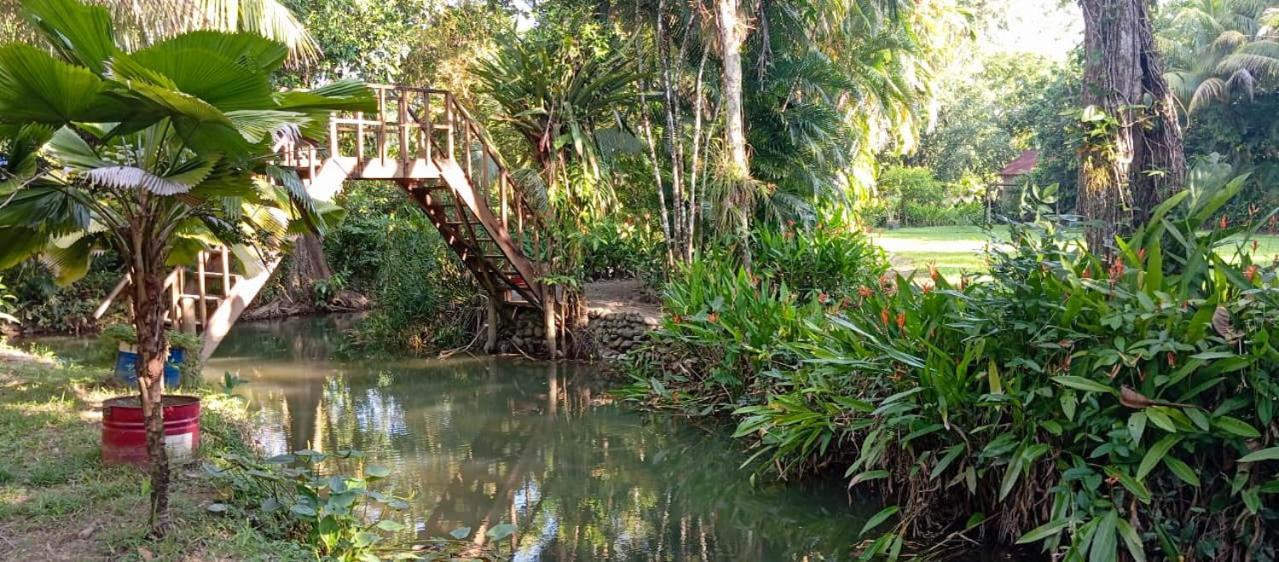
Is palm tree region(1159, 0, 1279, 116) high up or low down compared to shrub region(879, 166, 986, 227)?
up

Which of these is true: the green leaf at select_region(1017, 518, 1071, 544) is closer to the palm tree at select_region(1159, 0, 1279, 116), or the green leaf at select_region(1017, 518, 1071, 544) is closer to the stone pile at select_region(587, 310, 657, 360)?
the stone pile at select_region(587, 310, 657, 360)

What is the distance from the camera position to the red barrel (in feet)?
18.8

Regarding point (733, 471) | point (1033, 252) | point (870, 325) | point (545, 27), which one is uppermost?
point (545, 27)

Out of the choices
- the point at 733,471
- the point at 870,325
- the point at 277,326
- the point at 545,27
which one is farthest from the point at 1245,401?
the point at 277,326

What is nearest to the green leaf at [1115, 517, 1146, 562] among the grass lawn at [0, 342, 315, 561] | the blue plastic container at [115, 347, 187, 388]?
the grass lawn at [0, 342, 315, 561]

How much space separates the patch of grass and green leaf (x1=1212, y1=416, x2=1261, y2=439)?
4.14 metres

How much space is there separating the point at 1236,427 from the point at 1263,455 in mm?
150

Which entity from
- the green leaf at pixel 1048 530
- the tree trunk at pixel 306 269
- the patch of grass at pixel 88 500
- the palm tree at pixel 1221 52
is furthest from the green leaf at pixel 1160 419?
the palm tree at pixel 1221 52

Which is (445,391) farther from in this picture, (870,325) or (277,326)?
(277,326)

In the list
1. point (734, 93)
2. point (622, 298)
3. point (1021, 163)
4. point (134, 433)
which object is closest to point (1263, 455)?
point (134, 433)

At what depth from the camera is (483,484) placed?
7090 mm

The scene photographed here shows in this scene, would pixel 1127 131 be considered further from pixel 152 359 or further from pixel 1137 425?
pixel 152 359

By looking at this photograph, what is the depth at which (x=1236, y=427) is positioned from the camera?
4.28 metres

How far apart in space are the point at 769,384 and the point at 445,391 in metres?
4.27
